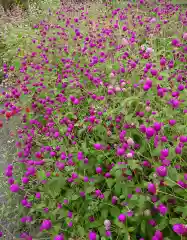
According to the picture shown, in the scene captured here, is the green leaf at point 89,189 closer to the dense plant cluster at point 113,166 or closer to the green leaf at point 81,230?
the dense plant cluster at point 113,166

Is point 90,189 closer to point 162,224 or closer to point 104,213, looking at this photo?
point 104,213

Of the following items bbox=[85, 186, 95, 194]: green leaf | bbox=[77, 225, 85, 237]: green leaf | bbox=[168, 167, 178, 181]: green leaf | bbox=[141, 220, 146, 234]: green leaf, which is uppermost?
bbox=[168, 167, 178, 181]: green leaf

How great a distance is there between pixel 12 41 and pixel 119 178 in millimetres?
4500

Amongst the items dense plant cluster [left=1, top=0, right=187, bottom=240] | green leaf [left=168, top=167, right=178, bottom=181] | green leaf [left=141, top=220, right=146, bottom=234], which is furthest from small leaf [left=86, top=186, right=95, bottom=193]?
green leaf [left=168, top=167, right=178, bottom=181]

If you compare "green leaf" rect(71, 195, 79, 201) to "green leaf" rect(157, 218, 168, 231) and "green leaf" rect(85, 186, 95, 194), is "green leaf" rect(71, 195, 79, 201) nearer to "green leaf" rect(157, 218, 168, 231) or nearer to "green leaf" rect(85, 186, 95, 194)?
"green leaf" rect(85, 186, 95, 194)

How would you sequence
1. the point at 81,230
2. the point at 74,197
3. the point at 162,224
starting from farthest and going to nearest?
the point at 74,197
the point at 81,230
the point at 162,224

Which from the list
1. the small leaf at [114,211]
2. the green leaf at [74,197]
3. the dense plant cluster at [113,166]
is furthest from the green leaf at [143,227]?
the green leaf at [74,197]

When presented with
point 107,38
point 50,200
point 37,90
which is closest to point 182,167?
point 50,200

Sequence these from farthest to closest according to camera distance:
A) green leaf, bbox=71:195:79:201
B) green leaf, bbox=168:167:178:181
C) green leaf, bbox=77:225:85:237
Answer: green leaf, bbox=71:195:79:201 < green leaf, bbox=77:225:85:237 < green leaf, bbox=168:167:178:181

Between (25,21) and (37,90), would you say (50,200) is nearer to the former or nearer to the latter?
(37,90)

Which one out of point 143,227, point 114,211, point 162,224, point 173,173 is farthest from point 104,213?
point 173,173

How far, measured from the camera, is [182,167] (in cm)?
187

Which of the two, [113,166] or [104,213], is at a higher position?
[113,166]

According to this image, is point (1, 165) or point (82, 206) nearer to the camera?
point (82, 206)
